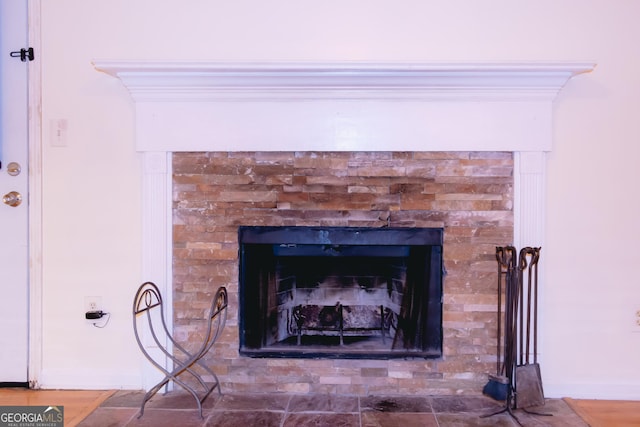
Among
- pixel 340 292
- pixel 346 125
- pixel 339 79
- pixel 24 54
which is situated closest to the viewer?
pixel 339 79

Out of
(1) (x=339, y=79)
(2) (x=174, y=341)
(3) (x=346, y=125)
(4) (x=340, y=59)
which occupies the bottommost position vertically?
(2) (x=174, y=341)

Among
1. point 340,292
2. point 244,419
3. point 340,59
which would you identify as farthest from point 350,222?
point 244,419

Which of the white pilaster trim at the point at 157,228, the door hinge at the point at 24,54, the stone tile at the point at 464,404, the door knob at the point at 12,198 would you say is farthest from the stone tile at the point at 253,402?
the door hinge at the point at 24,54

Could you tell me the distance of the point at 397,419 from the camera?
2.18 meters

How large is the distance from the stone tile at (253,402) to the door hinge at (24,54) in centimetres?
190

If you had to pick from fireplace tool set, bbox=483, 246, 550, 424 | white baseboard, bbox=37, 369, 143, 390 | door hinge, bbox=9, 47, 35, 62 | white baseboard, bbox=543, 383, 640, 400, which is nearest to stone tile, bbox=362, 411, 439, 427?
fireplace tool set, bbox=483, 246, 550, 424

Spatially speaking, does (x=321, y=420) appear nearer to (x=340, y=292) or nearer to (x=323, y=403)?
(x=323, y=403)

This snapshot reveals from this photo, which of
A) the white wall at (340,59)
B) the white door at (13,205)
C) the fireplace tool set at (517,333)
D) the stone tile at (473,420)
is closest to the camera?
the stone tile at (473,420)

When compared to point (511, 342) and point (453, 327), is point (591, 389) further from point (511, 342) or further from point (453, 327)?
point (453, 327)

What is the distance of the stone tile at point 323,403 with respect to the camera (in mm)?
2287

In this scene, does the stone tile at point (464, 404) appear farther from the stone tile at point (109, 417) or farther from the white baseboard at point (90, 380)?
the white baseboard at point (90, 380)

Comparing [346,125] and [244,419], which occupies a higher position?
[346,125]

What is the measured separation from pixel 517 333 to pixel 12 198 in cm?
255

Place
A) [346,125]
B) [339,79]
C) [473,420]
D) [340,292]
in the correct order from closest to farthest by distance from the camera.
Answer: [473,420]
[339,79]
[346,125]
[340,292]
